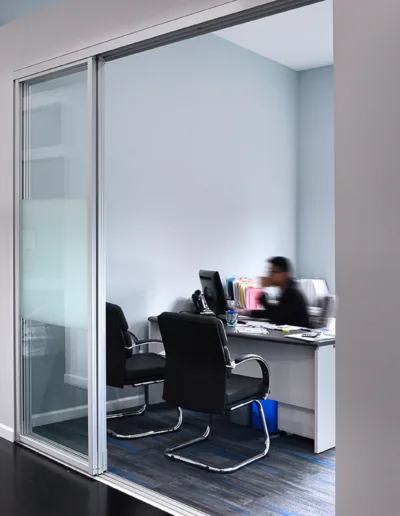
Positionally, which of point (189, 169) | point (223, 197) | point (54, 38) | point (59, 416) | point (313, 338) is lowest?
point (59, 416)

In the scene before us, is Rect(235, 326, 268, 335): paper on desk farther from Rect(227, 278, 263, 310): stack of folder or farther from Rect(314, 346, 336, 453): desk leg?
Rect(227, 278, 263, 310): stack of folder

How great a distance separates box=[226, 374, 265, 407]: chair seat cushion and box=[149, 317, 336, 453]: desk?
30cm

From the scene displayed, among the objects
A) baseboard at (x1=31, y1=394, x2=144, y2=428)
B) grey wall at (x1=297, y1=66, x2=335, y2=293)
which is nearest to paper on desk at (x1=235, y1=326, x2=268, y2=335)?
baseboard at (x1=31, y1=394, x2=144, y2=428)

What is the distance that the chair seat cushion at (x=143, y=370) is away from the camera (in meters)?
4.39

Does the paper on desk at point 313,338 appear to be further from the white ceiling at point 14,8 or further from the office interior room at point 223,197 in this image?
the white ceiling at point 14,8

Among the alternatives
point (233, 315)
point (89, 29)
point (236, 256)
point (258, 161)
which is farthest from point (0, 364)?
point (258, 161)

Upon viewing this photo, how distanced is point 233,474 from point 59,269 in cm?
165

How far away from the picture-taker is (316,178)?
742cm

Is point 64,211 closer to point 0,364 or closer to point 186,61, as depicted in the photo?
point 0,364

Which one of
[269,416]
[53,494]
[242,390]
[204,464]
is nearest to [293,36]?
[269,416]

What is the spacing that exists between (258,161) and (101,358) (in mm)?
3775

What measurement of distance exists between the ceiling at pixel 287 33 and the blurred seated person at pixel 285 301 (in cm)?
230

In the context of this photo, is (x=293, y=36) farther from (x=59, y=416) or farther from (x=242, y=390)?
(x=59, y=416)

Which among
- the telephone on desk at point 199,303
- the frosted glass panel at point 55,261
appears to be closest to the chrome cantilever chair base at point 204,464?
the frosted glass panel at point 55,261
